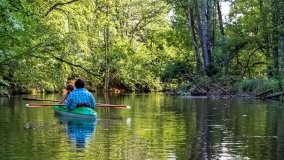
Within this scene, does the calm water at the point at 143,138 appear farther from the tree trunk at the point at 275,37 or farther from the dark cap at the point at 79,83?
the tree trunk at the point at 275,37

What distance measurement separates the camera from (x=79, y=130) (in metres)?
14.3

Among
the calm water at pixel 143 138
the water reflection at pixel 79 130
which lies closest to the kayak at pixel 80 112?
the water reflection at pixel 79 130

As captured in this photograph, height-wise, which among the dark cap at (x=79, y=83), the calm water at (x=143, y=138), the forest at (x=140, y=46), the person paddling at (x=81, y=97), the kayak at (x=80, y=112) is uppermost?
the forest at (x=140, y=46)

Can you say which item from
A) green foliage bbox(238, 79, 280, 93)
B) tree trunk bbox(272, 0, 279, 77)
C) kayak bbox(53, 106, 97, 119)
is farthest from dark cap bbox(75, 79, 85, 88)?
tree trunk bbox(272, 0, 279, 77)

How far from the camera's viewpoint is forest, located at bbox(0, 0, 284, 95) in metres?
26.1

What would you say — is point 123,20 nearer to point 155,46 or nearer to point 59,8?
point 155,46

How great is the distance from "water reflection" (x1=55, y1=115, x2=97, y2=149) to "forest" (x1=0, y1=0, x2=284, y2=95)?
2.75m

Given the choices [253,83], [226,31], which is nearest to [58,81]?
[253,83]

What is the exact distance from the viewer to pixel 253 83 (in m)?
35.2

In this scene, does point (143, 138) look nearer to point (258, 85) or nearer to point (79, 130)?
point (79, 130)

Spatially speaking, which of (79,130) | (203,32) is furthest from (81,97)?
(203,32)

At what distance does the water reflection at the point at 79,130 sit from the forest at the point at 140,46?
2.75 meters

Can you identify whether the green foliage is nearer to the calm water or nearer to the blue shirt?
the calm water

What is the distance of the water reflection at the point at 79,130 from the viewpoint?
37.9 ft
